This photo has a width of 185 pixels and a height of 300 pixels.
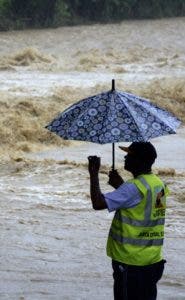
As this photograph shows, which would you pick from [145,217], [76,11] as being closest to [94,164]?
[145,217]

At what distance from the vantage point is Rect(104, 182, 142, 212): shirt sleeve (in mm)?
3773

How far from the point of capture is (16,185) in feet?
37.0

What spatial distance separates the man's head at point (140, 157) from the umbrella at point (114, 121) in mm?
164

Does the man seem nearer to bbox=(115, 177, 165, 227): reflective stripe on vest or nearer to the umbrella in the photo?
bbox=(115, 177, 165, 227): reflective stripe on vest

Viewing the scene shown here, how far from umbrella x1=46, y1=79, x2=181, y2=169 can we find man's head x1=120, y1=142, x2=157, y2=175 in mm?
164

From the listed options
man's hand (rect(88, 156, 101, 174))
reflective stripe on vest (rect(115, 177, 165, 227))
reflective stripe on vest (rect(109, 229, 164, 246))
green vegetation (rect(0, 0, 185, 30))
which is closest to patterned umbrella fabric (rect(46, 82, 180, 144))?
man's hand (rect(88, 156, 101, 174))

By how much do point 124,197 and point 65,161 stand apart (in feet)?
29.6

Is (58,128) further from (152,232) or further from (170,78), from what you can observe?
(170,78)

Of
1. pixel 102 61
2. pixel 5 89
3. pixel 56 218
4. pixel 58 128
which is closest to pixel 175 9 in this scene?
pixel 102 61

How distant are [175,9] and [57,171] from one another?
1087 inches

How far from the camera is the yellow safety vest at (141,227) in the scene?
386 cm

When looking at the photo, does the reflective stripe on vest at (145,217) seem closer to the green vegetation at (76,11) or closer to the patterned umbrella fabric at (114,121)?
the patterned umbrella fabric at (114,121)

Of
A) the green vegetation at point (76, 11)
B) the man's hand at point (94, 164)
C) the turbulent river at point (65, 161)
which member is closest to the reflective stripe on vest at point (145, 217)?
the man's hand at point (94, 164)

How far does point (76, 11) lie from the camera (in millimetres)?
35656
